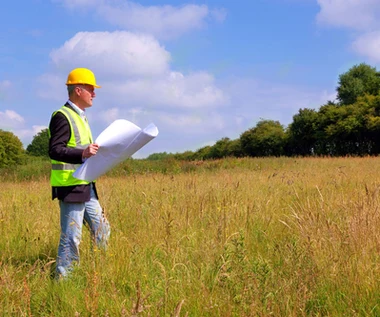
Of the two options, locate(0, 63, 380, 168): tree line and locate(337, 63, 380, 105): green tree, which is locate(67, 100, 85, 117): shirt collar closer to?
locate(0, 63, 380, 168): tree line

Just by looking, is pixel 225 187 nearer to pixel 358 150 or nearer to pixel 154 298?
pixel 154 298

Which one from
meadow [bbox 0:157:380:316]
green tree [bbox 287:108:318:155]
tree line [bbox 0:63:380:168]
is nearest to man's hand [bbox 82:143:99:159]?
meadow [bbox 0:157:380:316]

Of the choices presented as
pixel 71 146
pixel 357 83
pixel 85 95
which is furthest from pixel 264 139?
pixel 71 146

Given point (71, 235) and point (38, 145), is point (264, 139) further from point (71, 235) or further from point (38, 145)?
point (71, 235)

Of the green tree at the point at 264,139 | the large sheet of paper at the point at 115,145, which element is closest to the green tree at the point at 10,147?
the green tree at the point at 264,139

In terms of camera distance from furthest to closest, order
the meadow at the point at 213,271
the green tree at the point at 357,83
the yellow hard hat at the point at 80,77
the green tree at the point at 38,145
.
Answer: the green tree at the point at 38,145, the green tree at the point at 357,83, the yellow hard hat at the point at 80,77, the meadow at the point at 213,271

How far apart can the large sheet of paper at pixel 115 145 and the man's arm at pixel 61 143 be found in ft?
0.37

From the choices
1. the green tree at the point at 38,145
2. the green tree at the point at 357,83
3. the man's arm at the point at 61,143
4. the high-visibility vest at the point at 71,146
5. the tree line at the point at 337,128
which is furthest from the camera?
the green tree at the point at 38,145

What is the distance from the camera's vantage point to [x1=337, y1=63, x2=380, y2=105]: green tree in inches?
1929

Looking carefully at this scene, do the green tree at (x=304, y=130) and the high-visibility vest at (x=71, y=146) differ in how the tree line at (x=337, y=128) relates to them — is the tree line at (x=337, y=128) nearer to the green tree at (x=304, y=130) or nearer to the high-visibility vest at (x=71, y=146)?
the green tree at (x=304, y=130)

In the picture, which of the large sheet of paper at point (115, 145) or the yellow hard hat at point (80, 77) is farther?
the yellow hard hat at point (80, 77)

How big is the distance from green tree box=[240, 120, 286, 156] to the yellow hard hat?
50775 mm

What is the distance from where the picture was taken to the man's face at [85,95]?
369 cm

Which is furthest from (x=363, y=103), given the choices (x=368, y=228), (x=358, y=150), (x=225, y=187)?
(x=368, y=228)
